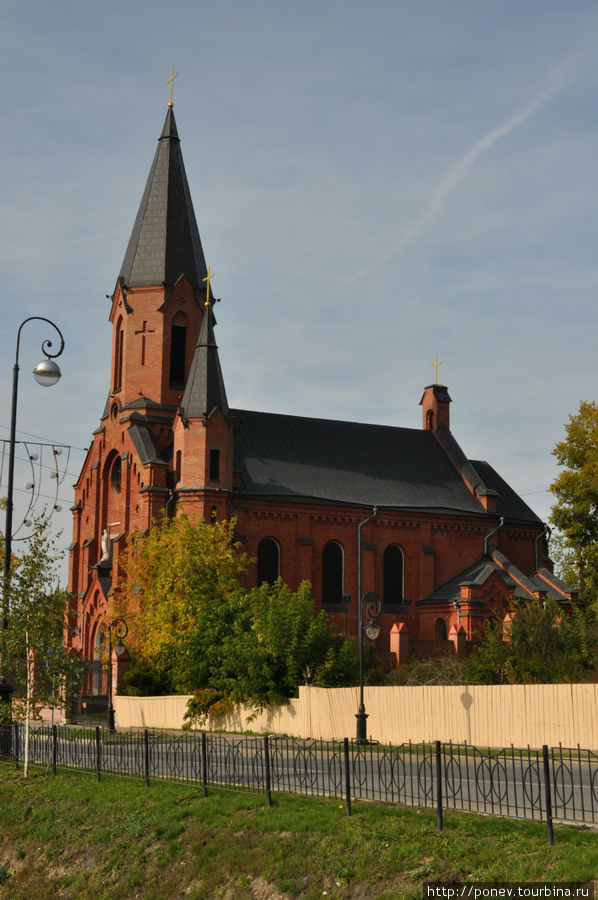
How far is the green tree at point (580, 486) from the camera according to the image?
50.0 metres

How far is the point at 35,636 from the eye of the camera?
878 inches

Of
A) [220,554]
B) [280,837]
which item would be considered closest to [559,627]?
[220,554]

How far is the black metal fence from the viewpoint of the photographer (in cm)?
1435

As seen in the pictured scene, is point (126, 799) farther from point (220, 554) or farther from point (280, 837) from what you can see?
point (220, 554)

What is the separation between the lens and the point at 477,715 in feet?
94.7

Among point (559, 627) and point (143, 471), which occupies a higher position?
point (143, 471)

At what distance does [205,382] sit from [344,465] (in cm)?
1058

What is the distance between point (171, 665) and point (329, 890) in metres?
29.1

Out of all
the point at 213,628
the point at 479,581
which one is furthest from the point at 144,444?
the point at 479,581

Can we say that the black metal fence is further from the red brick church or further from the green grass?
the red brick church

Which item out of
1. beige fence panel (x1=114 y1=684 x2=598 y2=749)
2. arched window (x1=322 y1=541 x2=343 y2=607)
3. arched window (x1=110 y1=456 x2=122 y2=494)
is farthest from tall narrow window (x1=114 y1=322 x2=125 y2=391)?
beige fence panel (x1=114 y1=684 x2=598 y2=749)

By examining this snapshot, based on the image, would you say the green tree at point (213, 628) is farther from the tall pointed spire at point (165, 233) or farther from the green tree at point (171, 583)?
the tall pointed spire at point (165, 233)

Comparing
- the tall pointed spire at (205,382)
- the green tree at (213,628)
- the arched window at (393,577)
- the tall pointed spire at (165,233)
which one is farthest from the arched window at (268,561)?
the tall pointed spire at (165,233)

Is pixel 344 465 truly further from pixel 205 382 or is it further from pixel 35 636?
pixel 35 636
